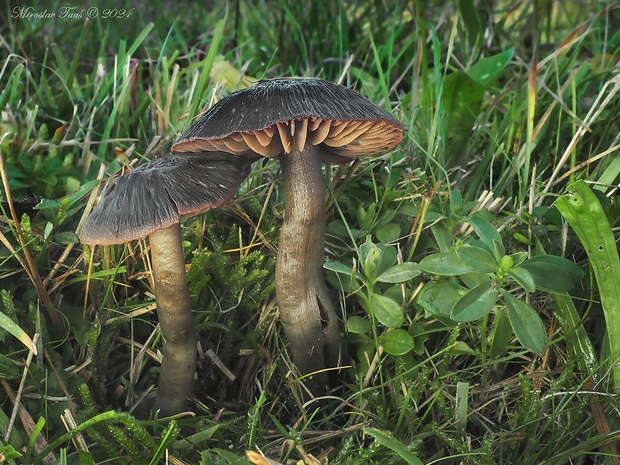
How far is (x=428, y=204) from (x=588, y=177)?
567 millimetres

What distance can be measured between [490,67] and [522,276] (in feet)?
3.47

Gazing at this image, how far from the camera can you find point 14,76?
8.10 ft

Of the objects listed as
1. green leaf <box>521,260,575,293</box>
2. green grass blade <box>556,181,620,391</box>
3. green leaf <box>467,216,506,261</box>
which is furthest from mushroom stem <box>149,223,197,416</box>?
green grass blade <box>556,181,620,391</box>

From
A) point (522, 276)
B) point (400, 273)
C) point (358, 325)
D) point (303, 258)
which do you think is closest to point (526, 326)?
point (522, 276)

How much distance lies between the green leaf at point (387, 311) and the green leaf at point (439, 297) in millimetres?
60

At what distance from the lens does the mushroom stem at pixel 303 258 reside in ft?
5.10

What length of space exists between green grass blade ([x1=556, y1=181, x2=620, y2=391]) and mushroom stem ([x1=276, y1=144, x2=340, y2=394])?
63 cm

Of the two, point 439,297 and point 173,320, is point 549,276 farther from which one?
point 173,320

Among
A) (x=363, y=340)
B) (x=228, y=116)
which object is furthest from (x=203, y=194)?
(x=363, y=340)

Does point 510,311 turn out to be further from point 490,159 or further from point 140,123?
point 140,123

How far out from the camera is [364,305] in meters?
1.60

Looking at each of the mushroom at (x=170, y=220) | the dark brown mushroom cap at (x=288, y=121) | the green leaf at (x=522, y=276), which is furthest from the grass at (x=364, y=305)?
the dark brown mushroom cap at (x=288, y=121)

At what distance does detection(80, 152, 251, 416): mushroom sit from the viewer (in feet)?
4.37

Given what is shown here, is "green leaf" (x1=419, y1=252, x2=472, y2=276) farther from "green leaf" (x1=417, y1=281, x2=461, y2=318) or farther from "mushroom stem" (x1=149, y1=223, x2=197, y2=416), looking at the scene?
"mushroom stem" (x1=149, y1=223, x2=197, y2=416)
